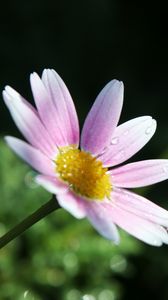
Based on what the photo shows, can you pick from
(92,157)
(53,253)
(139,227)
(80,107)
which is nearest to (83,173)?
(92,157)

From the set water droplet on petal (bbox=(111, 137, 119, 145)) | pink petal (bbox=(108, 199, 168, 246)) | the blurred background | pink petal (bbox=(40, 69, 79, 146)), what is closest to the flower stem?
pink petal (bbox=(108, 199, 168, 246))

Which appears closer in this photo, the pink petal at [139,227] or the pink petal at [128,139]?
the pink petal at [139,227]

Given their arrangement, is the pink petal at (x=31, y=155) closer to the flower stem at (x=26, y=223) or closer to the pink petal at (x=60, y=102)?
the flower stem at (x=26, y=223)

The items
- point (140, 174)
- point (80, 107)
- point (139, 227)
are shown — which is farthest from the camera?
point (80, 107)

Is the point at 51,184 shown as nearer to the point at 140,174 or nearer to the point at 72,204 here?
the point at 72,204

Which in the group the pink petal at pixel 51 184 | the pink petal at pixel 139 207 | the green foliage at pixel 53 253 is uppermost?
the pink petal at pixel 51 184

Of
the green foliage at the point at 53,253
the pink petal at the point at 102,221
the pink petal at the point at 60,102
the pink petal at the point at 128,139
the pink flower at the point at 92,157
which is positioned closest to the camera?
the pink petal at the point at 102,221

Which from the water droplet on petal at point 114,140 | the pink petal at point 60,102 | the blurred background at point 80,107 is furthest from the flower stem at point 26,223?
the blurred background at point 80,107
